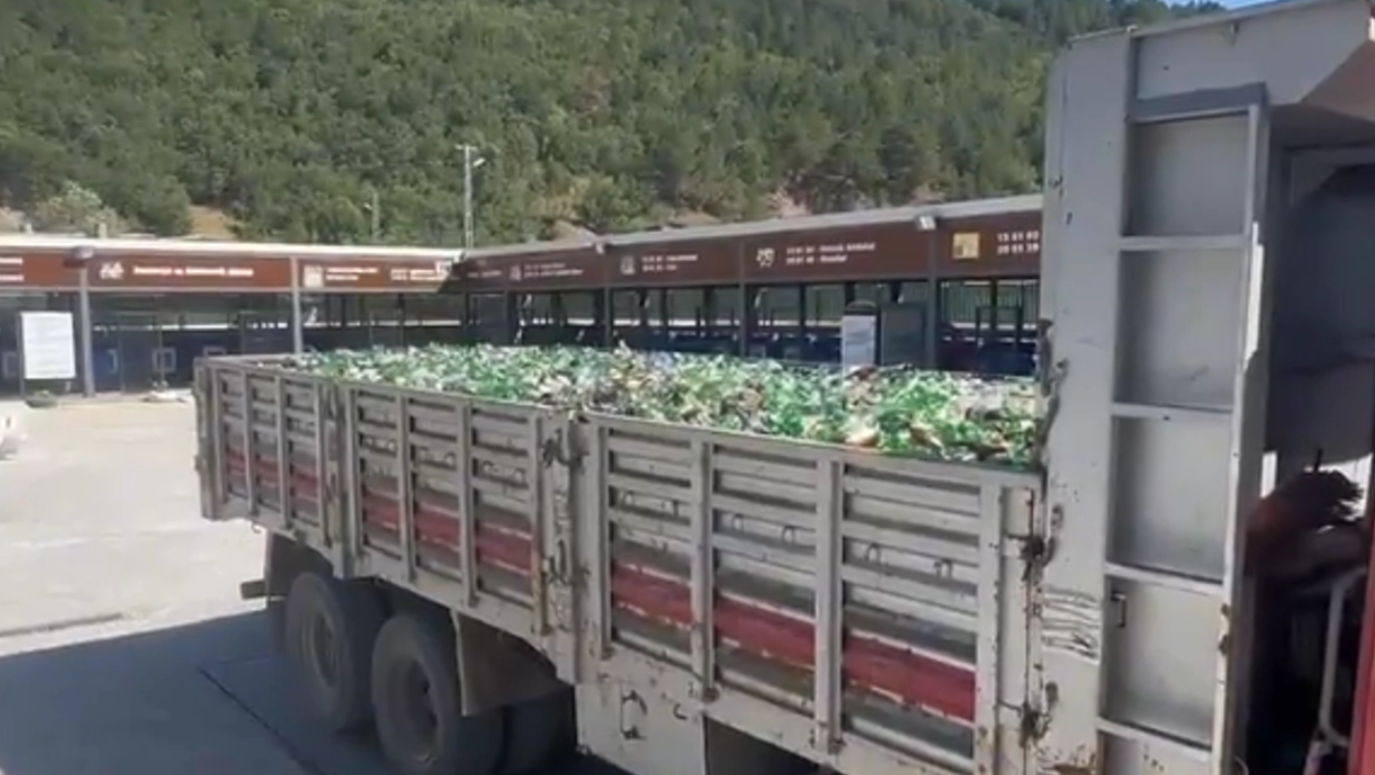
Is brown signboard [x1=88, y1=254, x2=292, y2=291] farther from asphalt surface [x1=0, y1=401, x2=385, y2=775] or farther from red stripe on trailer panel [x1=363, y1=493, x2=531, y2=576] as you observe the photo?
red stripe on trailer panel [x1=363, y1=493, x2=531, y2=576]

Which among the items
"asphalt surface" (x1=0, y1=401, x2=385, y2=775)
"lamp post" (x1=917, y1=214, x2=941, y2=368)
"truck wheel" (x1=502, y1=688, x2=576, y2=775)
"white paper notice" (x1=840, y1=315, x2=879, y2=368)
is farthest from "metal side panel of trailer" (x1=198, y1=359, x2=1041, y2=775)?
"lamp post" (x1=917, y1=214, x2=941, y2=368)

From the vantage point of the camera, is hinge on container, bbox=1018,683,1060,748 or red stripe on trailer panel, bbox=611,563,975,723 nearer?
hinge on container, bbox=1018,683,1060,748

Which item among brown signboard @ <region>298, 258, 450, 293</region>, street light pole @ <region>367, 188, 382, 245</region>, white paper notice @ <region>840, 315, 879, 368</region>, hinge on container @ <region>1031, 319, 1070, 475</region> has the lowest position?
Answer: white paper notice @ <region>840, 315, 879, 368</region>

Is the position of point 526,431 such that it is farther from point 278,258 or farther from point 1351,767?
point 278,258

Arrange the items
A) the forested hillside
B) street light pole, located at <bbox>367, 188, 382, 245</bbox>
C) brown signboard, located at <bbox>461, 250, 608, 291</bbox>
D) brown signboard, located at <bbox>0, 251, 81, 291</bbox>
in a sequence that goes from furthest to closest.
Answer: the forested hillside < street light pole, located at <bbox>367, 188, 382, 245</bbox> < brown signboard, located at <bbox>461, 250, 608, 291</bbox> < brown signboard, located at <bbox>0, 251, 81, 291</bbox>

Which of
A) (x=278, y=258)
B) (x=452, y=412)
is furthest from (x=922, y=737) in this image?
(x=278, y=258)

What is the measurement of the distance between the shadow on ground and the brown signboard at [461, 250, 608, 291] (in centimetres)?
2270

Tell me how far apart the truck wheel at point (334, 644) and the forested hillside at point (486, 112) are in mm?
72421

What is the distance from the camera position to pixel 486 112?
318 feet

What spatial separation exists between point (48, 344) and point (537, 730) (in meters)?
29.9

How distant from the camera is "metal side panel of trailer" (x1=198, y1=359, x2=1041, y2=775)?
304 centimetres

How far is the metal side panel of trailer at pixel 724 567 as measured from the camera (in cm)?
304

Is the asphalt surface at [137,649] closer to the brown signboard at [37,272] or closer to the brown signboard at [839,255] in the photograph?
the brown signboard at [839,255]

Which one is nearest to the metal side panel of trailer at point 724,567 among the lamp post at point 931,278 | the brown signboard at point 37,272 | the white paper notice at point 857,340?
the white paper notice at point 857,340
